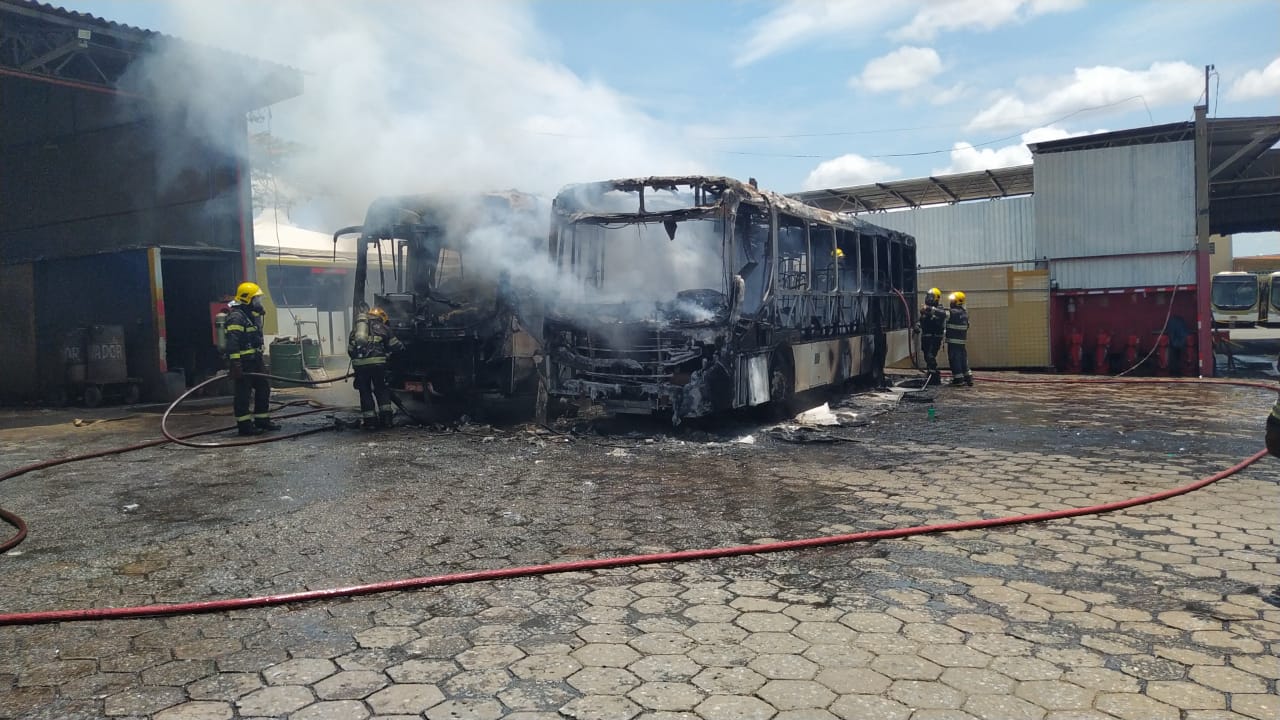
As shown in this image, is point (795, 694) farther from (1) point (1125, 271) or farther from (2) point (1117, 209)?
(2) point (1117, 209)

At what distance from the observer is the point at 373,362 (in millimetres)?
9383

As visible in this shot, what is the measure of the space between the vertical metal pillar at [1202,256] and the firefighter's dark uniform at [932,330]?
5269 millimetres

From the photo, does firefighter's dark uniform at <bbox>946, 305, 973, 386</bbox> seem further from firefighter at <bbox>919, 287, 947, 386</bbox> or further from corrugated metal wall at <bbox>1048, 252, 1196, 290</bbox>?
corrugated metal wall at <bbox>1048, 252, 1196, 290</bbox>

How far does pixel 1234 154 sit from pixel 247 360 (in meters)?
17.3

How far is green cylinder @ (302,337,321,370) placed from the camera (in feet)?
54.6

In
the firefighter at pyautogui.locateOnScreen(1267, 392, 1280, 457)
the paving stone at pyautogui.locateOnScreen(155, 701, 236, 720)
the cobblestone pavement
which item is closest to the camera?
the paving stone at pyautogui.locateOnScreen(155, 701, 236, 720)

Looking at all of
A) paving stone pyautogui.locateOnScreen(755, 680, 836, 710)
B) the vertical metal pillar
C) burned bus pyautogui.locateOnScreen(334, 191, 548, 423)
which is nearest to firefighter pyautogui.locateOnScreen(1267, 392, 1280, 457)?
paving stone pyautogui.locateOnScreen(755, 680, 836, 710)

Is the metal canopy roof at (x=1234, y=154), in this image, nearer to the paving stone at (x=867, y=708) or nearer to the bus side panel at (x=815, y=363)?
the bus side panel at (x=815, y=363)

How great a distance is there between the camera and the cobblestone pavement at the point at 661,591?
292 cm

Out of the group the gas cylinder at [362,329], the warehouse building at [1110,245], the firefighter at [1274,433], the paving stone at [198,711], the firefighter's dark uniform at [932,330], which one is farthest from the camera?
the warehouse building at [1110,245]

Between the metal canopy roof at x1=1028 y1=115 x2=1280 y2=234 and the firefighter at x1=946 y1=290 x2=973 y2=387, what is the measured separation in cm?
559

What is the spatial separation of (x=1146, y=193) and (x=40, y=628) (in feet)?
57.6

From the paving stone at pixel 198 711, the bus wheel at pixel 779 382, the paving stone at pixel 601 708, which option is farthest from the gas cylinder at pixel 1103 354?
the paving stone at pixel 198 711

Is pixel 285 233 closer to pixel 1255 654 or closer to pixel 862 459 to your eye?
pixel 862 459
